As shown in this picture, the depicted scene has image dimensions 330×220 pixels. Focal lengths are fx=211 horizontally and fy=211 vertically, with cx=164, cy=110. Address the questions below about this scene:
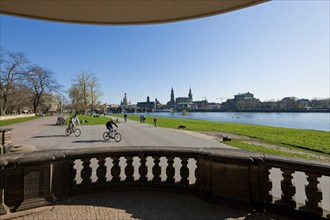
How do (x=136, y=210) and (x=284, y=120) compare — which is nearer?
(x=136, y=210)

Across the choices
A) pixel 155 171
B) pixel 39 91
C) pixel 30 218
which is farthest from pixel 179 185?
pixel 39 91

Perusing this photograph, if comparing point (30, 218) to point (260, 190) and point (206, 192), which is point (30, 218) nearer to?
point (206, 192)

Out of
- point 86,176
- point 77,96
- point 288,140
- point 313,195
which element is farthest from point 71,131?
point 77,96

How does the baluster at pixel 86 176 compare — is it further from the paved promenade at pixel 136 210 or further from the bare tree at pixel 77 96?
the bare tree at pixel 77 96

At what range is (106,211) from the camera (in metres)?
3.68

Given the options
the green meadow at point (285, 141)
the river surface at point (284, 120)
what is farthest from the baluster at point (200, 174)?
the river surface at point (284, 120)

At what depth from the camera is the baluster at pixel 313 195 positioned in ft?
10.8

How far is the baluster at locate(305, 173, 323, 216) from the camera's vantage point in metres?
3.29

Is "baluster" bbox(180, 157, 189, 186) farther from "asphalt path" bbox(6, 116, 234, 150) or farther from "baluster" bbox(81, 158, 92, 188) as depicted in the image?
"asphalt path" bbox(6, 116, 234, 150)

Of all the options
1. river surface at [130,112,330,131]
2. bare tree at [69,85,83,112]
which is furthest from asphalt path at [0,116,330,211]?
bare tree at [69,85,83,112]

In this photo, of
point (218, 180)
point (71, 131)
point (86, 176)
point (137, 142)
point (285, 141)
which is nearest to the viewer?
point (218, 180)

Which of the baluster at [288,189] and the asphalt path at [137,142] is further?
the asphalt path at [137,142]

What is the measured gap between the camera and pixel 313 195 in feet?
11.0

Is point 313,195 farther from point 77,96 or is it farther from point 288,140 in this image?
point 77,96
